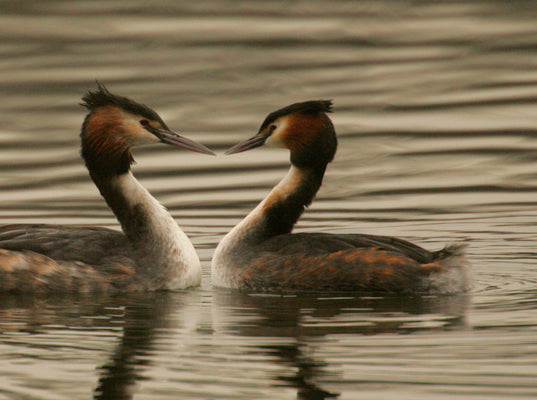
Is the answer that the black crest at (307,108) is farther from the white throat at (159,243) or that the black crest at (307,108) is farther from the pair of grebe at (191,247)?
the white throat at (159,243)

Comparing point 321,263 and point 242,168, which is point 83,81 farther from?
point 321,263

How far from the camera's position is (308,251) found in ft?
38.6

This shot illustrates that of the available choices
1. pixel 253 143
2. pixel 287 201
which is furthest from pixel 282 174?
pixel 287 201

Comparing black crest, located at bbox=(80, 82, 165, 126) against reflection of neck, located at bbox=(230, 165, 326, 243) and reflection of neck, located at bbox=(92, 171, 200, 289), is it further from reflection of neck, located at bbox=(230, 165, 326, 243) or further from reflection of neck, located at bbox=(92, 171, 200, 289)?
reflection of neck, located at bbox=(230, 165, 326, 243)

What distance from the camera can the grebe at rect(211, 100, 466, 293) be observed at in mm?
11477

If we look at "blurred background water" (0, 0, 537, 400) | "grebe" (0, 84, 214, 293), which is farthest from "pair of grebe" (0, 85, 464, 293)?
"blurred background water" (0, 0, 537, 400)

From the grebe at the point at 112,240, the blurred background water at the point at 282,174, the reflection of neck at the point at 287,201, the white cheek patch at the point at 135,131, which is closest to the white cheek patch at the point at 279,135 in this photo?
the reflection of neck at the point at 287,201

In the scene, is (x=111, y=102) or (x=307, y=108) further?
(x=307, y=108)

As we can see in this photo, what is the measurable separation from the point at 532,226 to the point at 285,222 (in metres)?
2.91

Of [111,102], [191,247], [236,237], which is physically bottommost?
[191,247]

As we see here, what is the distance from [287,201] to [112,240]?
1.52m

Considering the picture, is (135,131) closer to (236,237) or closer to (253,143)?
→ (253,143)

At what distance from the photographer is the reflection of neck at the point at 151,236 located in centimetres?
1204

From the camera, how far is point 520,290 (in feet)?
37.6
